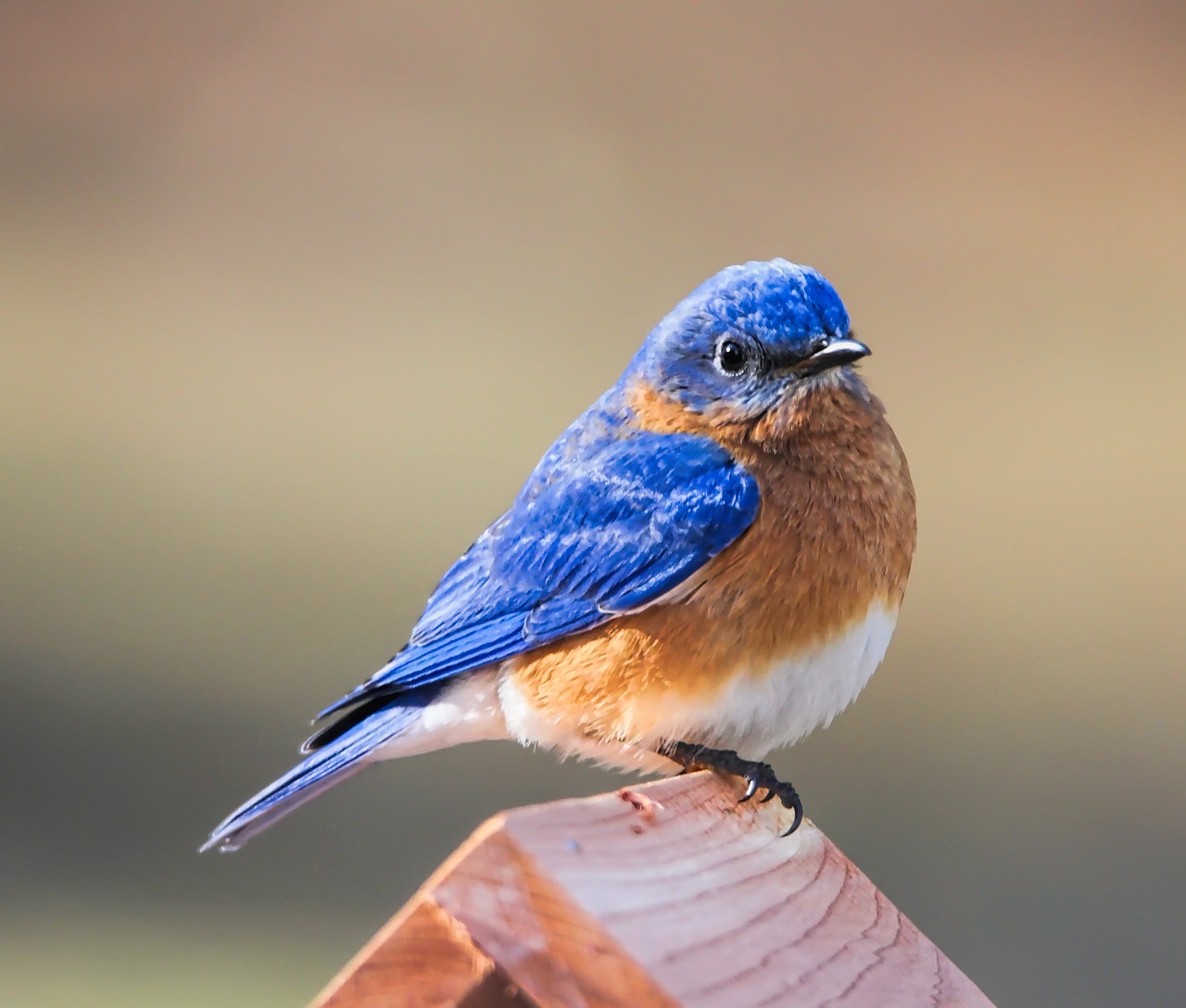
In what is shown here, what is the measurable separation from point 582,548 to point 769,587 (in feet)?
1.06

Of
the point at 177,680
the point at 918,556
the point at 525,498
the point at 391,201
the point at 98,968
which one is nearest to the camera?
the point at 525,498

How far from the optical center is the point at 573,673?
93.2 inches

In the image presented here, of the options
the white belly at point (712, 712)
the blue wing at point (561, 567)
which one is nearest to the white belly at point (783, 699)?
the white belly at point (712, 712)

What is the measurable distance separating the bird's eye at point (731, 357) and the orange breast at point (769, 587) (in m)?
0.08

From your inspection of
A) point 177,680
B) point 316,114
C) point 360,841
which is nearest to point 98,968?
point 360,841

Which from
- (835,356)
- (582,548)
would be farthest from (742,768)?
(835,356)

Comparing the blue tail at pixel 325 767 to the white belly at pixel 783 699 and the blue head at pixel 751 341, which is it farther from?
the blue head at pixel 751 341

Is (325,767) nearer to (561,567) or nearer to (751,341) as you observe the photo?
(561,567)

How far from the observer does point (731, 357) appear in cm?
244

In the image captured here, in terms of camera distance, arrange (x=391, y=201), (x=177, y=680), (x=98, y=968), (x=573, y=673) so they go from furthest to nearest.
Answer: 1. (x=391, y=201)
2. (x=177, y=680)
3. (x=98, y=968)
4. (x=573, y=673)

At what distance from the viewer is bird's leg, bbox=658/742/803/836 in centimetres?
211

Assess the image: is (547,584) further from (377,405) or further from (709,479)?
(377,405)

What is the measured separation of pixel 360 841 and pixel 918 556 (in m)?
2.47

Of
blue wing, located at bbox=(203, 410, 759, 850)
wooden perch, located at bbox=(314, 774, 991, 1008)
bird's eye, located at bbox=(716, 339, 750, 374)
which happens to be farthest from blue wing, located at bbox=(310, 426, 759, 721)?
wooden perch, located at bbox=(314, 774, 991, 1008)
